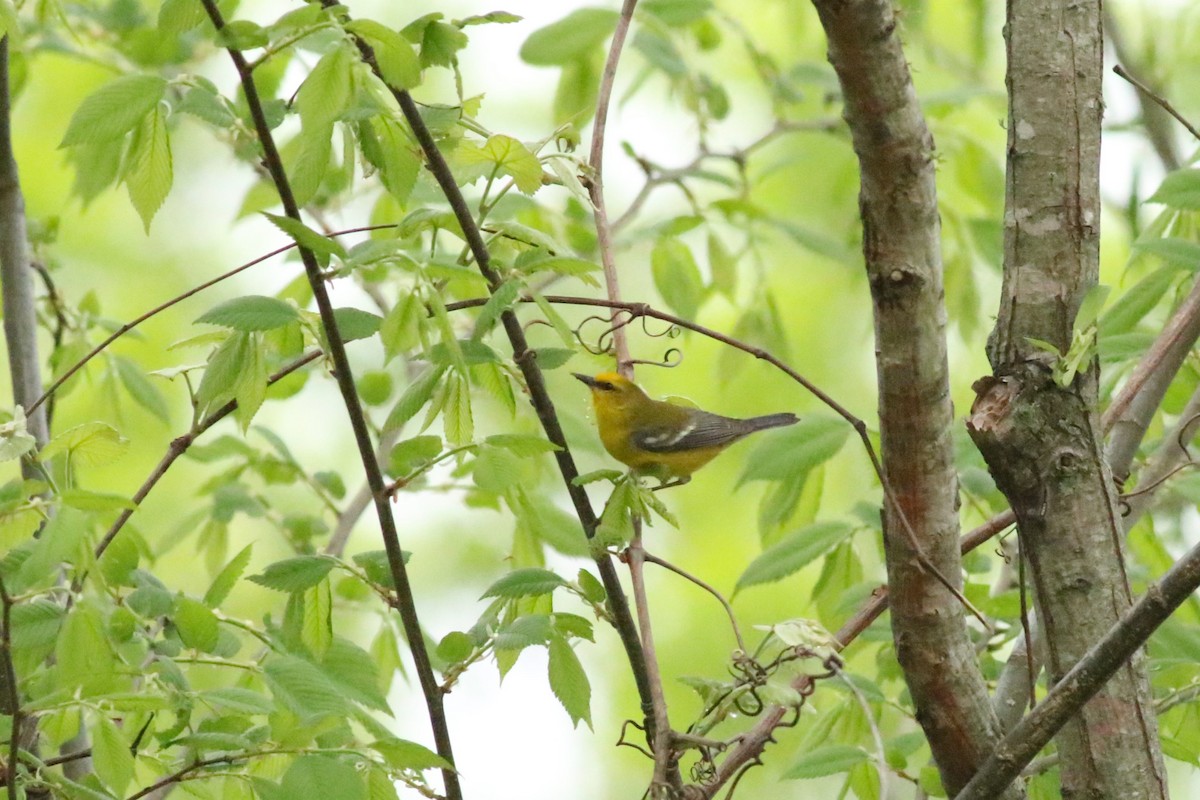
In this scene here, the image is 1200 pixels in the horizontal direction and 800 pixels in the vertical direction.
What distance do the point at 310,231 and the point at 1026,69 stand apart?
113 cm

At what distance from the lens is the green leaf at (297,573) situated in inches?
73.0

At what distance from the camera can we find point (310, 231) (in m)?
1.56

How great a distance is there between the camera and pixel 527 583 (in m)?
1.96

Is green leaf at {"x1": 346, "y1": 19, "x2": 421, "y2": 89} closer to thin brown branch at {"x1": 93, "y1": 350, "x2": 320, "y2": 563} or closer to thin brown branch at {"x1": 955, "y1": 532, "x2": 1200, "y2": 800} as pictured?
thin brown branch at {"x1": 93, "y1": 350, "x2": 320, "y2": 563}

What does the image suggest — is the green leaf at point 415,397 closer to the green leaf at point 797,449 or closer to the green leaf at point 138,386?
the green leaf at point 797,449

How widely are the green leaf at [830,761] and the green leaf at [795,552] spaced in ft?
1.46

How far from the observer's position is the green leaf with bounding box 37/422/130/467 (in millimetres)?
1655

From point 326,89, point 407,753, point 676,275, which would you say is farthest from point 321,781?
point 676,275

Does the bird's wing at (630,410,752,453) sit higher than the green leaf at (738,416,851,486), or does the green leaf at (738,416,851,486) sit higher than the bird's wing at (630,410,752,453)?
the bird's wing at (630,410,752,453)

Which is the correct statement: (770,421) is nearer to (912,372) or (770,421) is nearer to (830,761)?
(830,761)

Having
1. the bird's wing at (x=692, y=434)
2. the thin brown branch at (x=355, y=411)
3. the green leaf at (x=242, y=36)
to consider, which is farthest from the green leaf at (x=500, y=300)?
the bird's wing at (x=692, y=434)

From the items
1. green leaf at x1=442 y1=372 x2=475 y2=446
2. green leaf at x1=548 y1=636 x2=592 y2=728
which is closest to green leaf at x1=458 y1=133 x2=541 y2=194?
green leaf at x1=442 y1=372 x2=475 y2=446

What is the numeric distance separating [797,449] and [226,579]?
136cm

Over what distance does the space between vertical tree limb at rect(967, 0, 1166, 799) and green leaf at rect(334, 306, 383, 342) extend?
2.90 ft
